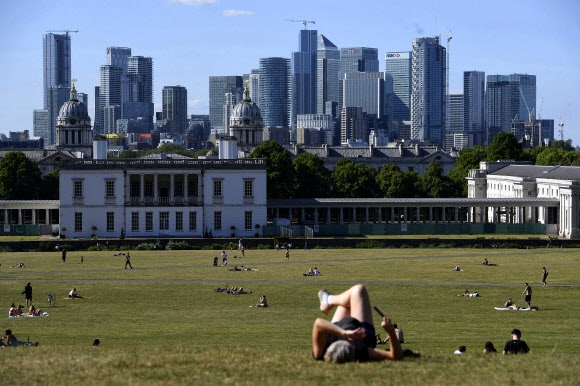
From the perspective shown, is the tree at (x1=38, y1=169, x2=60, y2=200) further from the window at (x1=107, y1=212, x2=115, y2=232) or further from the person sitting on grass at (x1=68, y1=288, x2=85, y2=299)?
the person sitting on grass at (x1=68, y1=288, x2=85, y2=299)

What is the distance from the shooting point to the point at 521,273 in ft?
209

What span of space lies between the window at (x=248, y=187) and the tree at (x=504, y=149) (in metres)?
51.3

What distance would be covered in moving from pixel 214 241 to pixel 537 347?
55254mm

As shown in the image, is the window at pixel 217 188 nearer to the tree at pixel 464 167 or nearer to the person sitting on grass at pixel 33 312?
the tree at pixel 464 167

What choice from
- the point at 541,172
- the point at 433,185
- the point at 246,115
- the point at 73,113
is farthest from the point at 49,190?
the point at 246,115

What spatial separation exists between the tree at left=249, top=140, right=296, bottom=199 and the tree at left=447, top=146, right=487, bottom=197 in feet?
86.6

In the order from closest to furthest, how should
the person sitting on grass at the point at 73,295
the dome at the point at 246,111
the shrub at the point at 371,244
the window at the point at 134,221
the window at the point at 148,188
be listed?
1. the person sitting on grass at the point at 73,295
2. the shrub at the point at 371,244
3. the window at the point at 134,221
4. the window at the point at 148,188
5. the dome at the point at 246,111

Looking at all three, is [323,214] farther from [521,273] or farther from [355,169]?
[521,273]

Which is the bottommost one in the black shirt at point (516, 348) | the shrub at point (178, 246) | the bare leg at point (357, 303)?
the shrub at point (178, 246)

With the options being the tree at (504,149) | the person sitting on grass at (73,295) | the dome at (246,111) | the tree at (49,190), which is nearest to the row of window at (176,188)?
the tree at (49,190)

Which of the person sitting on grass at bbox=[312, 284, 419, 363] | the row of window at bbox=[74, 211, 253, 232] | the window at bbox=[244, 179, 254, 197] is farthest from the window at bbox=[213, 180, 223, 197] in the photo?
the person sitting on grass at bbox=[312, 284, 419, 363]

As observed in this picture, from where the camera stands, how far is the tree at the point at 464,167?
5522 inches

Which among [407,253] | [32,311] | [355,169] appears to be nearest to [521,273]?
[407,253]

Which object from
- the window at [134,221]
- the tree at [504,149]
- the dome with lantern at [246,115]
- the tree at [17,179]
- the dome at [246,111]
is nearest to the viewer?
the window at [134,221]
